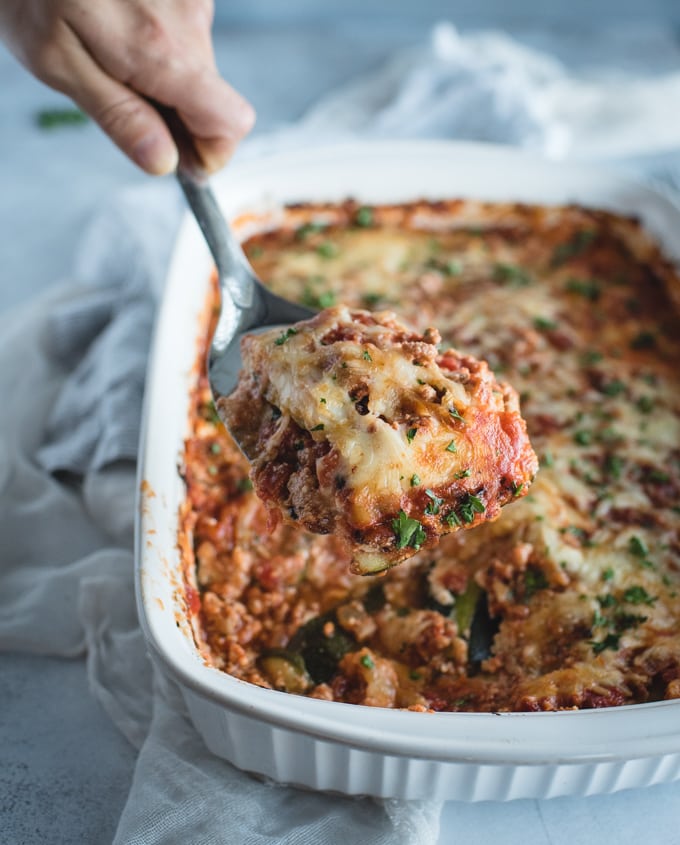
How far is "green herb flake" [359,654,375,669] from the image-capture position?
2.27 metres

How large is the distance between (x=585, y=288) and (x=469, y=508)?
169 cm

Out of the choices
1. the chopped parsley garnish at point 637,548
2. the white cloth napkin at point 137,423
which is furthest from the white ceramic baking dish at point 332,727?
the chopped parsley garnish at point 637,548

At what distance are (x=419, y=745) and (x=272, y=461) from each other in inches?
27.0

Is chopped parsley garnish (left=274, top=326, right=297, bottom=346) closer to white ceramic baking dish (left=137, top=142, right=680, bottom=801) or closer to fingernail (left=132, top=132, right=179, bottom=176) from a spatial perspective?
white ceramic baking dish (left=137, top=142, right=680, bottom=801)

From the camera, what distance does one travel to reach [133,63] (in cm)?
247

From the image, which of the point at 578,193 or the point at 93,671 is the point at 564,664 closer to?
the point at 93,671

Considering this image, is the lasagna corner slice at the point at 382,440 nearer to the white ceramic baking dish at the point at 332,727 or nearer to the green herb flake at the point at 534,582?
the white ceramic baking dish at the point at 332,727

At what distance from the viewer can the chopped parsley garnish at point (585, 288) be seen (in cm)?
A: 336

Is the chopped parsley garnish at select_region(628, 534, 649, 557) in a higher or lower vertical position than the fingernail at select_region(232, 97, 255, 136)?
lower

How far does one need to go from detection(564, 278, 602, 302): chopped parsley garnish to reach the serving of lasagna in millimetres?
13

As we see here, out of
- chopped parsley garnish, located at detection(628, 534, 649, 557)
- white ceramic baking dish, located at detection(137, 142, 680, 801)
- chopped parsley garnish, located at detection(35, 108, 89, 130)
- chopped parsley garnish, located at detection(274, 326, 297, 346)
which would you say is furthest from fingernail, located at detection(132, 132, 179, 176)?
chopped parsley garnish, located at detection(35, 108, 89, 130)

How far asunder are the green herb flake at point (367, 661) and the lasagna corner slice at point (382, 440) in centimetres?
42

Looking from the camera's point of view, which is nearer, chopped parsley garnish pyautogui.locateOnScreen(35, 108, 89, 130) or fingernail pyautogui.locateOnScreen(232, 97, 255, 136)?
fingernail pyautogui.locateOnScreen(232, 97, 255, 136)

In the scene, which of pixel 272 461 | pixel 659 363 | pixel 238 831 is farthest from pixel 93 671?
pixel 659 363
